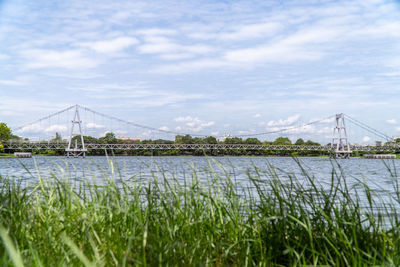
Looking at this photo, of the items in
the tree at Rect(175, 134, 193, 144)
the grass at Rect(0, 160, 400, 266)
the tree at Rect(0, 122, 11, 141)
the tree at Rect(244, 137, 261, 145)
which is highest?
the tree at Rect(0, 122, 11, 141)

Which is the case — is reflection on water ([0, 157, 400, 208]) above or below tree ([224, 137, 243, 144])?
below

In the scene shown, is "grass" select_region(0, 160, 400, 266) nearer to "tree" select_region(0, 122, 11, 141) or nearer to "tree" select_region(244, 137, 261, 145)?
"tree" select_region(244, 137, 261, 145)

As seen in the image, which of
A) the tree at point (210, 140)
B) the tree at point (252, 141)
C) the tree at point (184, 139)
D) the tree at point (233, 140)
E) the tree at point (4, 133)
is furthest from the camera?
the tree at point (184, 139)

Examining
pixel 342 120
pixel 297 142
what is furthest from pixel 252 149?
pixel 342 120

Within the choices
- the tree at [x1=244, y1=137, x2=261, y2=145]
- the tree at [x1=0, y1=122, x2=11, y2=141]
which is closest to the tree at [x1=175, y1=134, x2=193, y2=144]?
the tree at [x1=244, y1=137, x2=261, y2=145]

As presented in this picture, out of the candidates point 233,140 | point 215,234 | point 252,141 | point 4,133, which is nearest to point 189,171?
point 215,234

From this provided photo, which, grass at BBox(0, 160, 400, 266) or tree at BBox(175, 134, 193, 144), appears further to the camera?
tree at BBox(175, 134, 193, 144)

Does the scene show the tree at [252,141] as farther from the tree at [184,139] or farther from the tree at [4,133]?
the tree at [4,133]

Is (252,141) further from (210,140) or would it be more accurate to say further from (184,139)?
(184,139)

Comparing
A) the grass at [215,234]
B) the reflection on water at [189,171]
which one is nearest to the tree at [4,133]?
the reflection on water at [189,171]

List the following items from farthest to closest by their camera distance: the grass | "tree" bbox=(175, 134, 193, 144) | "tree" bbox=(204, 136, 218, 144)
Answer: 1. "tree" bbox=(175, 134, 193, 144)
2. "tree" bbox=(204, 136, 218, 144)
3. the grass

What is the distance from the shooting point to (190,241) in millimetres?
2428

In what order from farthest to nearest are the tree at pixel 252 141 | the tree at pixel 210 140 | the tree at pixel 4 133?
the tree at pixel 252 141
the tree at pixel 4 133
the tree at pixel 210 140

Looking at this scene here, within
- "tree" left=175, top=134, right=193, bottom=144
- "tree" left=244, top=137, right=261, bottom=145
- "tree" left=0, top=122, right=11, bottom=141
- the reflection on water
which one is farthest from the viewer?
"tree" left=175, top=134, right=193, bottom=144
